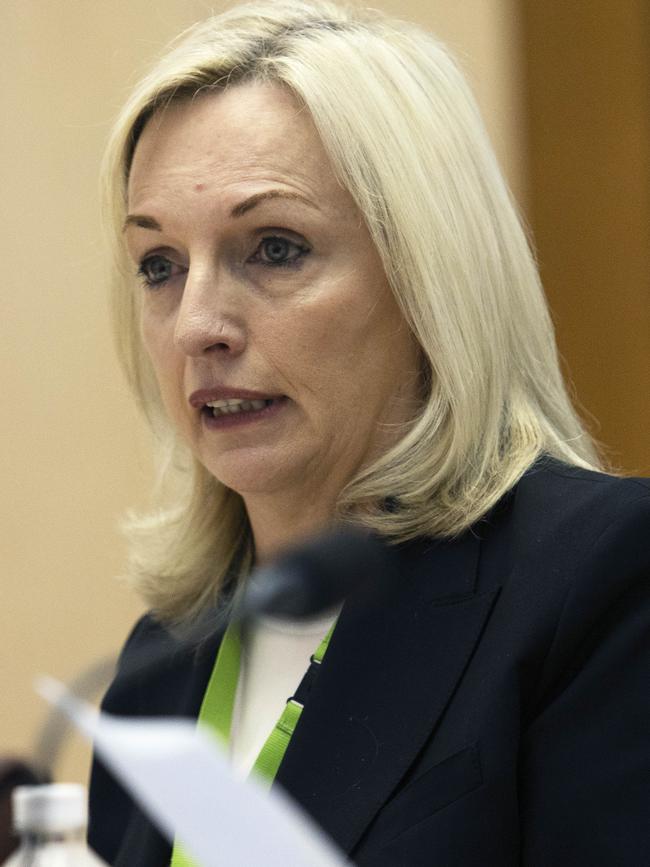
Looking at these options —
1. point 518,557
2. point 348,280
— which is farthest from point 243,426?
point 518,557

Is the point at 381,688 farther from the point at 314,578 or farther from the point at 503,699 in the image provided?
the point at 314,578

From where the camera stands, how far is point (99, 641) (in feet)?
9.24

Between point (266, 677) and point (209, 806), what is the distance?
0.94 metres

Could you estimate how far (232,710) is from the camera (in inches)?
60.8

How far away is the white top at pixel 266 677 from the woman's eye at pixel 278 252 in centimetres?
39

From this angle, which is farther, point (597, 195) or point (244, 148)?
point (597, 195)

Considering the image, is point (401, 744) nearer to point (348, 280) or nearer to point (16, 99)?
point (348, 280)

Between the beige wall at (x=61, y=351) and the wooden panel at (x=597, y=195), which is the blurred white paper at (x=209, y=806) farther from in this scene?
the beige wall at (x=61, y=351)

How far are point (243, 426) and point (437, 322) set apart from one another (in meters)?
0.24

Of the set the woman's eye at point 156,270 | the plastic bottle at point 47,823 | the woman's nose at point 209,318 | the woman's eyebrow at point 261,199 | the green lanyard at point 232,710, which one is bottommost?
the green lanyard at point 232,710

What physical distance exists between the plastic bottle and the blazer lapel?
44 cm

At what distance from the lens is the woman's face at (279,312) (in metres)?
1.44

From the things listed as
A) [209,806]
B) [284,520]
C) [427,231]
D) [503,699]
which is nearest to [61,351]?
[284,520]

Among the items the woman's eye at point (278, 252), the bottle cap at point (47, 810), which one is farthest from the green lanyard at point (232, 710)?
the bottle cap at point (47, 810)
